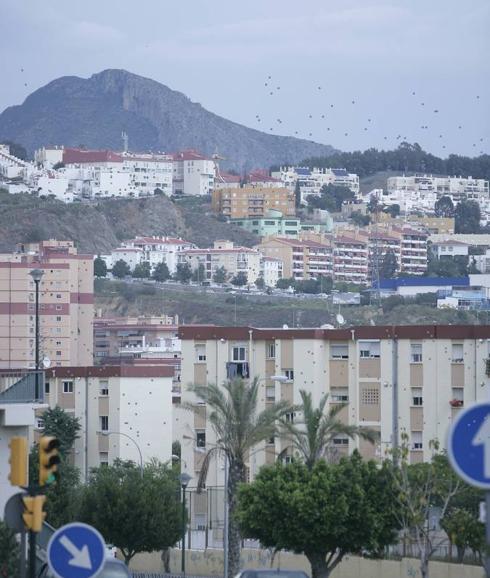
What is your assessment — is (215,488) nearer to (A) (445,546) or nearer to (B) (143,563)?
(B) (143,563)

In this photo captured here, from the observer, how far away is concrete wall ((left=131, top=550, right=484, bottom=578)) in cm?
3519

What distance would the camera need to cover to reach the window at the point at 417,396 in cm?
4970

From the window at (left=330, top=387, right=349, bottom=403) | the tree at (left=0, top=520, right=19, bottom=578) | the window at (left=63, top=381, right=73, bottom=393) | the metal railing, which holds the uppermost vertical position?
the metal railing

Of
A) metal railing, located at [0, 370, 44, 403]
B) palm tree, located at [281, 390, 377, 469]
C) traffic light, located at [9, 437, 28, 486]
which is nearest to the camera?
traffic light, located at [9, 437, 28, 486]

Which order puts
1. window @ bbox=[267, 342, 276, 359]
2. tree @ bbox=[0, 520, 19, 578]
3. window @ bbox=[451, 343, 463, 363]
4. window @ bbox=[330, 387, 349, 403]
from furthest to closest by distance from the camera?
window @ bbox=[267, 342, 276, 359], window @ bbox=[330, 387, 349, 403], window @ bbox=[451, 343, 463, 363], tree @ bbox=[0, 520, 19, 578]

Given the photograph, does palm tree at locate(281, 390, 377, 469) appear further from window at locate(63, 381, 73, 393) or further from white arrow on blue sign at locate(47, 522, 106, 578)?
window at locate(63, 381, 73, 393)

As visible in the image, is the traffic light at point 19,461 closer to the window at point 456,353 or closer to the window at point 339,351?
the window at point 456,353

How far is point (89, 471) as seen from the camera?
213 feet

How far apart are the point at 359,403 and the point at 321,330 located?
2.68 metres

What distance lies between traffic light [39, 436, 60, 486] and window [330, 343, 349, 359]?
3685cm

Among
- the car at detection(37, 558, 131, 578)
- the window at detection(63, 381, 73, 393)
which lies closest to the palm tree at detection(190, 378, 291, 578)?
the car at detection(37, 558, 131, 578)

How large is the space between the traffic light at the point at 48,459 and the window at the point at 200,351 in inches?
1544

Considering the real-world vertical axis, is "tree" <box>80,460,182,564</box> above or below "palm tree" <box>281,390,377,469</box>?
below

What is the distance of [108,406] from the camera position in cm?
6581
